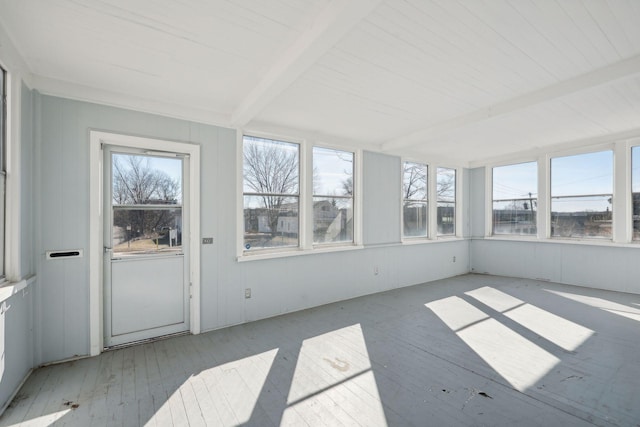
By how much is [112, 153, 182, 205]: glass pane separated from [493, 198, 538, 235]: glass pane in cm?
648

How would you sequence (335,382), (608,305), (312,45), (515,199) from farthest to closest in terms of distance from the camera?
(515,199) → (608,305) → (335,382) → (312,45)

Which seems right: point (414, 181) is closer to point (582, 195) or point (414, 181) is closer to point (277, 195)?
point (582, 195)

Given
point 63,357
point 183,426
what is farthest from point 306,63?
point 63,357

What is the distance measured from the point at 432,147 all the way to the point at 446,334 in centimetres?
338

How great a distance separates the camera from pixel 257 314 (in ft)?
12.6

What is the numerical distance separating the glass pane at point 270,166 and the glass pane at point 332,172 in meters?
0.37

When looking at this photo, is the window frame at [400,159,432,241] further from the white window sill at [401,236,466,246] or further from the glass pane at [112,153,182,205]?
the glass pane at [112,153,182,205]

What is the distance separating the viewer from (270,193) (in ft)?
13.2

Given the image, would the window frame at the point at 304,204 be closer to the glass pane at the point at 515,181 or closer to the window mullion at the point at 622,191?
the glass pane at the point at 515,181

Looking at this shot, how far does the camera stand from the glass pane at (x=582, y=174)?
5074 mm

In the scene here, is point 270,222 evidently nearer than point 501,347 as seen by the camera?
No

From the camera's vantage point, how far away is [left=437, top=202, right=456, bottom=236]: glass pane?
6.36 meters

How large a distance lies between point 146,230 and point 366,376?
2.71 meters

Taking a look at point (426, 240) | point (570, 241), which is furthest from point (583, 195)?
point (426, 240)
